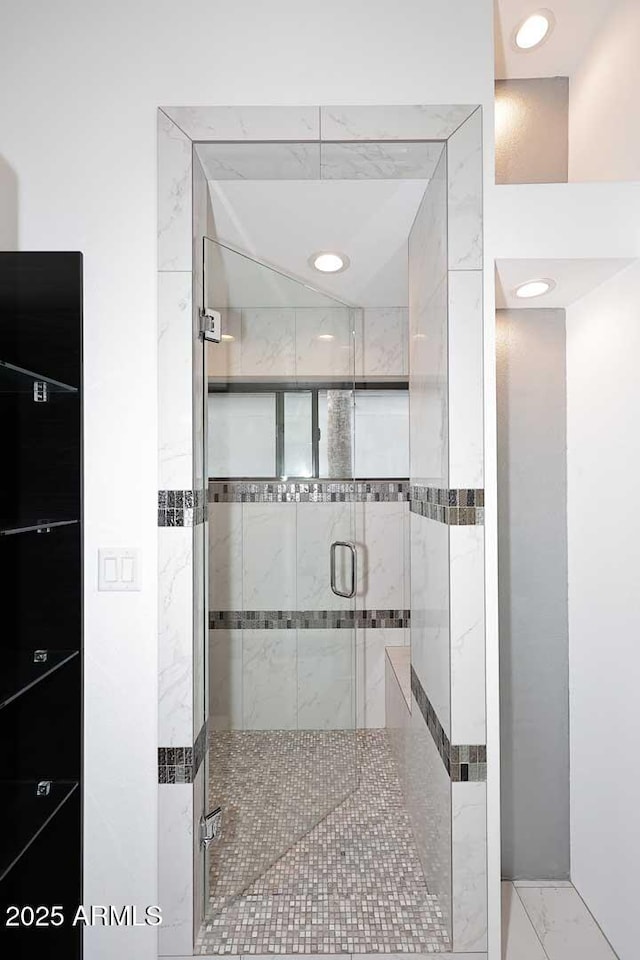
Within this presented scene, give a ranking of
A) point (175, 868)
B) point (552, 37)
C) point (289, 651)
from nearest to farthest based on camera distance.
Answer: point (175, 868) < point (552, 37) < point (289, 651)

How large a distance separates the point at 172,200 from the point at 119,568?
1061 mm

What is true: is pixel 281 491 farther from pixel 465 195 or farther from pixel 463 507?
pixel 465 195

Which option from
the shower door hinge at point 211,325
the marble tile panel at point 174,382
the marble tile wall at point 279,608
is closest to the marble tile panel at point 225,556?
the marble tile wall at point 279,608

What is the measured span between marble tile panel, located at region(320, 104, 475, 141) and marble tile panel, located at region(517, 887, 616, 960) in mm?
2395

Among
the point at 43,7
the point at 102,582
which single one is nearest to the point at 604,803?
the point at 102,582

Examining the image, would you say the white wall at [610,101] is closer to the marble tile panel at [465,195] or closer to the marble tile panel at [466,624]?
the marble tile panel at [465,195]

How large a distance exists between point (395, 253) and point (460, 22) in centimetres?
91

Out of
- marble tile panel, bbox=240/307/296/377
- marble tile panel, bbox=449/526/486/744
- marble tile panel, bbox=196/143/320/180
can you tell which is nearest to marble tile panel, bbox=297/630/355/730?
marble tile panel, bbox=449/526/486/744

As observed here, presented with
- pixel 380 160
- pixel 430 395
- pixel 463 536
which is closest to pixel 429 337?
pixel 430 395

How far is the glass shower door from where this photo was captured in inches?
77.9

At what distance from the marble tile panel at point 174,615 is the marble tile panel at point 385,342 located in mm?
2137

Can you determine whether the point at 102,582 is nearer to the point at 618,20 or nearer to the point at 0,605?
the point at 0,605

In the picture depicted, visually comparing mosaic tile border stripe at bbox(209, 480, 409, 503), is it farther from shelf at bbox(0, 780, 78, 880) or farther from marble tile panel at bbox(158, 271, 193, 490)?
shelf at bbox(0, 780, 78, 880)

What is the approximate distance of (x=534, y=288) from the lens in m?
1.97
